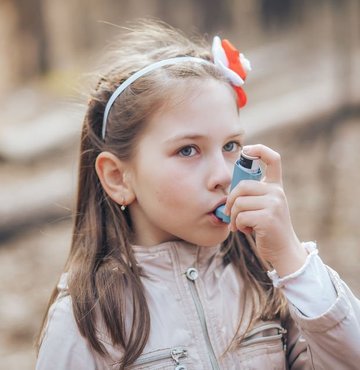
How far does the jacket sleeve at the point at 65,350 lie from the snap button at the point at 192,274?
0.98ft

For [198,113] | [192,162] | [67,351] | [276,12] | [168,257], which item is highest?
[198,113]

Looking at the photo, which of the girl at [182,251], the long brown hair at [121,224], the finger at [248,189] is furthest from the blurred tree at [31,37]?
the finger at [248,189]

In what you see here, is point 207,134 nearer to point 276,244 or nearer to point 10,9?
point 276,244

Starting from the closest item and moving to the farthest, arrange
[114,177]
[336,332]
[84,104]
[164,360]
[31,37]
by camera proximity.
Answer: [336,332]
[164,360]
[114,177]
[84,104]
[31,37]

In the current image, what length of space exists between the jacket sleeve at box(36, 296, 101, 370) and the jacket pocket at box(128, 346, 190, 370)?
4.1 inches

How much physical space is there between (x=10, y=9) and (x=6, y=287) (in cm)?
525

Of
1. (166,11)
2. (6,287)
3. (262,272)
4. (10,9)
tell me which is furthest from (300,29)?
(262,272)

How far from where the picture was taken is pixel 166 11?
391 inches

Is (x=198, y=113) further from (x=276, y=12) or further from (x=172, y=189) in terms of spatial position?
(x=276, y=12)

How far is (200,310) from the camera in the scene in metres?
1.97

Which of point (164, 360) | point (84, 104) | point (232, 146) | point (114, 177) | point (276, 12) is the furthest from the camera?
point (276, 12)

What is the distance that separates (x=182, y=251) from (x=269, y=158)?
35cm

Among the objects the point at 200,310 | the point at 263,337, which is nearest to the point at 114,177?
the point at 200,310

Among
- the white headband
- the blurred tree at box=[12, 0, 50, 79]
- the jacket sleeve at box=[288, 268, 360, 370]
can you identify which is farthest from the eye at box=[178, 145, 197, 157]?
the blurred tree at box=[12, 0, 50, 79]
